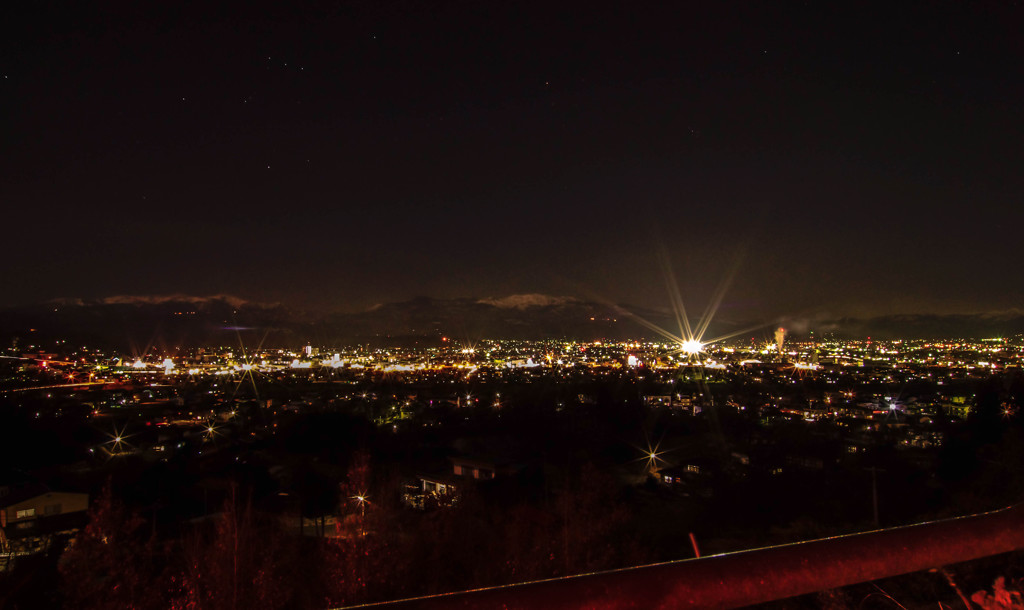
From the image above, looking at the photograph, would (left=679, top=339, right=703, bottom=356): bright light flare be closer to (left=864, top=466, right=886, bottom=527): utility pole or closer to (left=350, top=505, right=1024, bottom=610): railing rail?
(left=864, top=466, right=886, bottom=527): utility pole

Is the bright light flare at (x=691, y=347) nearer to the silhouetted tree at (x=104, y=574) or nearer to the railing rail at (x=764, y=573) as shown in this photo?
the silhouetted tree at (x=104, y=574)

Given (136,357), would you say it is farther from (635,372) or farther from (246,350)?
(635,372)

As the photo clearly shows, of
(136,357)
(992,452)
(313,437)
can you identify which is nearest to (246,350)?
(136,357)

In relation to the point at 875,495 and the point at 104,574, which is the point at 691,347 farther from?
the point at 104,574

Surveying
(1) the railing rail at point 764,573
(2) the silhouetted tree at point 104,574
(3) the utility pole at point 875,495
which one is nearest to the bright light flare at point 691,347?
(3) the utility pole at point 875,495

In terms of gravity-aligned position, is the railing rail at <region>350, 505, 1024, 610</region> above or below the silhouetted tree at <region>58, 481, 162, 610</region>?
above

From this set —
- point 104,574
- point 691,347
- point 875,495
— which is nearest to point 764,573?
point 104,574

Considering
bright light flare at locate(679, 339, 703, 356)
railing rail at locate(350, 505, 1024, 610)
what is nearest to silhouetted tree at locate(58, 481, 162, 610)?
railing rail at locate(350, 505, 1024, 610)

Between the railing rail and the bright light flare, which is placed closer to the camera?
the railing rail

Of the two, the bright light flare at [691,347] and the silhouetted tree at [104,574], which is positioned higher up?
the bright light flare at [691,347]
